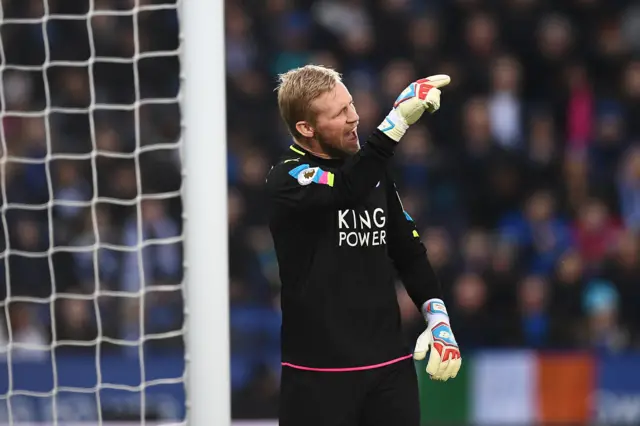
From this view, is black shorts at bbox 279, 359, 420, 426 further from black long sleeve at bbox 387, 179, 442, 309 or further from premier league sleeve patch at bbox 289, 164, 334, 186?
premier league sleeve patch at bbox 289, 164, 334, 186

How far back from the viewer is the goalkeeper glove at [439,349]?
3062 mm

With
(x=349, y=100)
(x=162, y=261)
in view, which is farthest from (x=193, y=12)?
(x=162, y=261)

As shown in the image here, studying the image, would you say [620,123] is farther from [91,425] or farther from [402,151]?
[91,425]

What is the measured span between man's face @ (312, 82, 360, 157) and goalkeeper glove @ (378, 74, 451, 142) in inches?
6.6

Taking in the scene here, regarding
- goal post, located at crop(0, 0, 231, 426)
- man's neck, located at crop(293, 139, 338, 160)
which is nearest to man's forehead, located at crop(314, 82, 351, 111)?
man's neck, located at crop(293, 139, 338, 160)

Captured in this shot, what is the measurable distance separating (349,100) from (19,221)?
418cm

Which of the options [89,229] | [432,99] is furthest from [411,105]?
[89,229]

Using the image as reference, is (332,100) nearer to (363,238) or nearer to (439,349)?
(363,238)

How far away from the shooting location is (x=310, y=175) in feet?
9.73

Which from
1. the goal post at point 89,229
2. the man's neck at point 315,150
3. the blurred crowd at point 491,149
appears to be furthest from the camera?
the blurred crowd at point 491,149

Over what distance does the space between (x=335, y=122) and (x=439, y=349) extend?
27.9 inches

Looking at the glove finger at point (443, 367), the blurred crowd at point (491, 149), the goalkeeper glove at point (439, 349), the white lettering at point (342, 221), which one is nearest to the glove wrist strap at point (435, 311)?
the goalkeeper glove at point (439, 349)

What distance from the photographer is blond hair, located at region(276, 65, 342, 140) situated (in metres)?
3.07

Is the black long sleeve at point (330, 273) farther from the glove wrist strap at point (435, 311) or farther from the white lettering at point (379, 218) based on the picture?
the glove wrist strap at point (435, 311)
